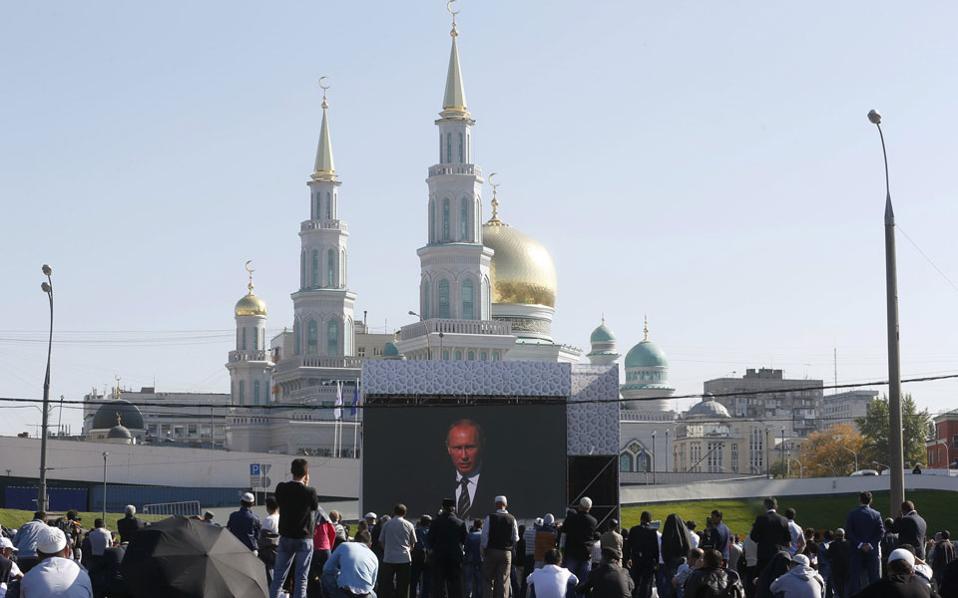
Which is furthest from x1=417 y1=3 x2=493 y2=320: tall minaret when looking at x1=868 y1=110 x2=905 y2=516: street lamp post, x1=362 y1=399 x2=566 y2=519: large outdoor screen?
x1=868 y1=110 x2=905 y2=516: street lamp post

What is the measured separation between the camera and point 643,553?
21.6 metres

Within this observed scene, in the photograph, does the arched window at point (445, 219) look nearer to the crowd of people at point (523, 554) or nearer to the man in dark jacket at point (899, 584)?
the crowd of people at point (523, 554)

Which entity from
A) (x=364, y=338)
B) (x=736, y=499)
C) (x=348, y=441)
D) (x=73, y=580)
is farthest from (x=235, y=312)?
(x=73, y=580)

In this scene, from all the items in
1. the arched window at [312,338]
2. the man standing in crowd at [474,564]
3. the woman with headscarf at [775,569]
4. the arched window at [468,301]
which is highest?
the arched window at [468,301]

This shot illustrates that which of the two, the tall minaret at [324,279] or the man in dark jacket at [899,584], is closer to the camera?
the man in dark jacket at [899,584]

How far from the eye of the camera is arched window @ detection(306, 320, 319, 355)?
344 feet

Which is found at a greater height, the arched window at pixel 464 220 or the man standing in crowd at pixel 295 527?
the arched window at pixel 464 220

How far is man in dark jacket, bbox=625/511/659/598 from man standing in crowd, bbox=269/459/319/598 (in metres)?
7.97

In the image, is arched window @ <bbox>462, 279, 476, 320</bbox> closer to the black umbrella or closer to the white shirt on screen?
the white shirt on screen

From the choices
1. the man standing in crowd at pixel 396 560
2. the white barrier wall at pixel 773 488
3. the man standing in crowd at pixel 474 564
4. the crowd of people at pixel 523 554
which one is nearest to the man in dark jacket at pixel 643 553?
the crowd of people at pixel 523 554

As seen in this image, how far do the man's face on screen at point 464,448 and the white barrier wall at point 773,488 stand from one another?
54.1ft

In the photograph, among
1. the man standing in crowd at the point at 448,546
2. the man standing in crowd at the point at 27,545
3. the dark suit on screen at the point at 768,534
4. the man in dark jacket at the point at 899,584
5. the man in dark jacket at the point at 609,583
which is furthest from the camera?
the man standing in crowd at the point at 448,546

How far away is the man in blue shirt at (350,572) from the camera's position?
15.1 meters

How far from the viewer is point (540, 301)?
10612 cm
